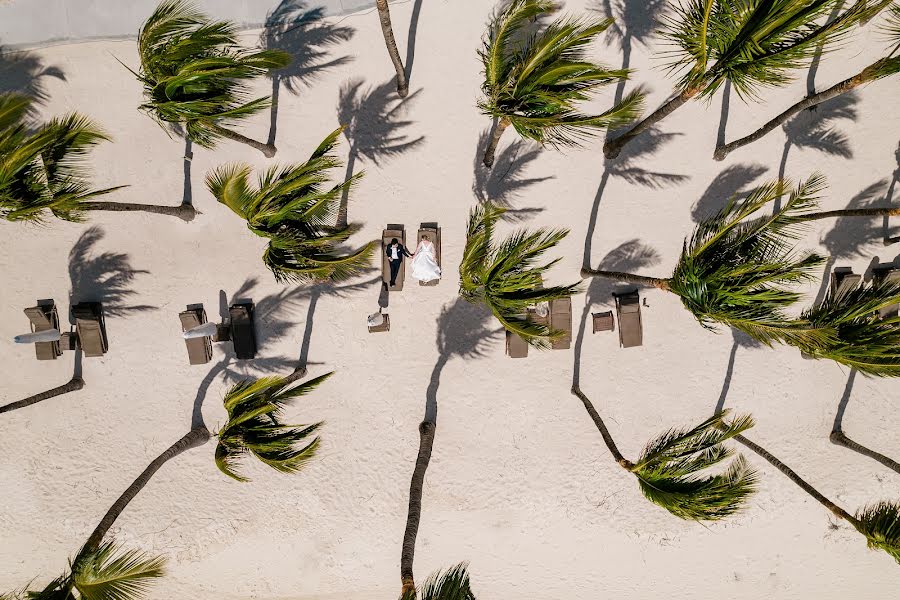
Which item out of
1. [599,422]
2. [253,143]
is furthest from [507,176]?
[599,422]

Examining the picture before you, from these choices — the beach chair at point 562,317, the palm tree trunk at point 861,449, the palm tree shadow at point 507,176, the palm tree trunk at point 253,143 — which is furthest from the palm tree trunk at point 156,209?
the palm tree trunk at point 861,449

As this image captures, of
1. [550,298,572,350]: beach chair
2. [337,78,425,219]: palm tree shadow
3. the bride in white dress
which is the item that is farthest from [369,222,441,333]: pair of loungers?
[550,298,572,350]: beach chair

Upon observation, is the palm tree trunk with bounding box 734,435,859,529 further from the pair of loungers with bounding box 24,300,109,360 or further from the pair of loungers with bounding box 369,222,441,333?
the pair of loungers with bounding box 24,300,109,360

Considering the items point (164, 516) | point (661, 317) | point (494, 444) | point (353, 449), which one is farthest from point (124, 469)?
point (661, 317)

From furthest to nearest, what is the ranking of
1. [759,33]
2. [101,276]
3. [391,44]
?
[101,276]
[391,44]
[759,33]

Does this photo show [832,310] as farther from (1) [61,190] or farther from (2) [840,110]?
(1) [61,190]

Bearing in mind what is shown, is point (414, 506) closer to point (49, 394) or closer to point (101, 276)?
point (49, 394)

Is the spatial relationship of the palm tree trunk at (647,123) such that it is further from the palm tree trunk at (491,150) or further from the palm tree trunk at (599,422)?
the palm tree trunk at (599,422)
